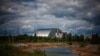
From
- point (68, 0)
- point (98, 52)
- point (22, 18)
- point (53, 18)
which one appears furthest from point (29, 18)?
point (98, 52)

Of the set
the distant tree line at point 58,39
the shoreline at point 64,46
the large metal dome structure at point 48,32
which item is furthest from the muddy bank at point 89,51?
the large metal dome structure at point 48,32

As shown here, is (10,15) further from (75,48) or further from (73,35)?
(75,48)

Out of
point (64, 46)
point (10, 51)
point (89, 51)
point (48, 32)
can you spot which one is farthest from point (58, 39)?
point (10, 51)

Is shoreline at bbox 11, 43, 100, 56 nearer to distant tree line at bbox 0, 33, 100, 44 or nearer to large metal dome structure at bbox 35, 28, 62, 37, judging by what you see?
distant tree line at bbox 0, 33, 100, 44

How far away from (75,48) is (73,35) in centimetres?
109

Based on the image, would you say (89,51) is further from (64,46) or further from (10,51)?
(10,51)

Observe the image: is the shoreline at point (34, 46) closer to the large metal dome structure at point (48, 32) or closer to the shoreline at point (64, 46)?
the shoreline at point (64, 46)

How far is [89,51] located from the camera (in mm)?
7305

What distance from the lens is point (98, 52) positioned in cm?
680

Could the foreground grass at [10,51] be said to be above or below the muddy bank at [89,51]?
above

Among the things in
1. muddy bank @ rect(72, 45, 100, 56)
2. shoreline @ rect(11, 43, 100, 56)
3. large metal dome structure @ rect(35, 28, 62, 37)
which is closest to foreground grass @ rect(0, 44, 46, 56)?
shoreline @ rect(11, 43, 100, 56)

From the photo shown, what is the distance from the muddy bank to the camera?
22.6 feet

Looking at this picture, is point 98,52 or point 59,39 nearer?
point 98,52

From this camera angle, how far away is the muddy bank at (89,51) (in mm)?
6879
